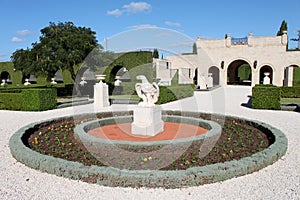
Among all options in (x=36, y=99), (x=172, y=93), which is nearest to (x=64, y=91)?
(x=36, y=99)

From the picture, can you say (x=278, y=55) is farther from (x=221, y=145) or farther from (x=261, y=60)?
(x=221, y=145)

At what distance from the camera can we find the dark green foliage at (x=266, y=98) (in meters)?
11.9

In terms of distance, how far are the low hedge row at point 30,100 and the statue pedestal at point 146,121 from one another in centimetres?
714

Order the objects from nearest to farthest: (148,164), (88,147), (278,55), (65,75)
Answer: (148,164), (88,147), (278,55), (65,75)

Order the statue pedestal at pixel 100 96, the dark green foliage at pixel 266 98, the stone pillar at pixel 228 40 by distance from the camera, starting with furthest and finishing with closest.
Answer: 1. the stone pillar at pixel 228 40
2. the statue pedestal at pixel 100 96
3. the dark green foliage at pixel 266 98

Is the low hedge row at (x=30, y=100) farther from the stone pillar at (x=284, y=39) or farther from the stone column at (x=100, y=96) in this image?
the stone pillar at (x=284, y=39)

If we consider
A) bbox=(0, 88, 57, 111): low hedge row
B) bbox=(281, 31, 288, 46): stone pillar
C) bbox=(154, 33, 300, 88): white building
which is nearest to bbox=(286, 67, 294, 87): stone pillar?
bbox=(154, 33, 300, 88): white building

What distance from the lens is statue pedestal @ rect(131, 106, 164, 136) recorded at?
6.99 meters

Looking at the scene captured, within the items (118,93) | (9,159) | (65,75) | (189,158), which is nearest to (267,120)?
(189,158)

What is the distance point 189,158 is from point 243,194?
1604 millimetres

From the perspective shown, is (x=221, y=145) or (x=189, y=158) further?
(x=221, y=145)

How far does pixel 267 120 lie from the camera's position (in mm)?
9516

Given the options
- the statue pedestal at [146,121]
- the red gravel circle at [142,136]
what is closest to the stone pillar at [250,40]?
the red gravel circle at [142,136]

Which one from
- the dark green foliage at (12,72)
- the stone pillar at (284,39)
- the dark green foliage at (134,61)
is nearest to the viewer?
the stone pillar at (284,39)
